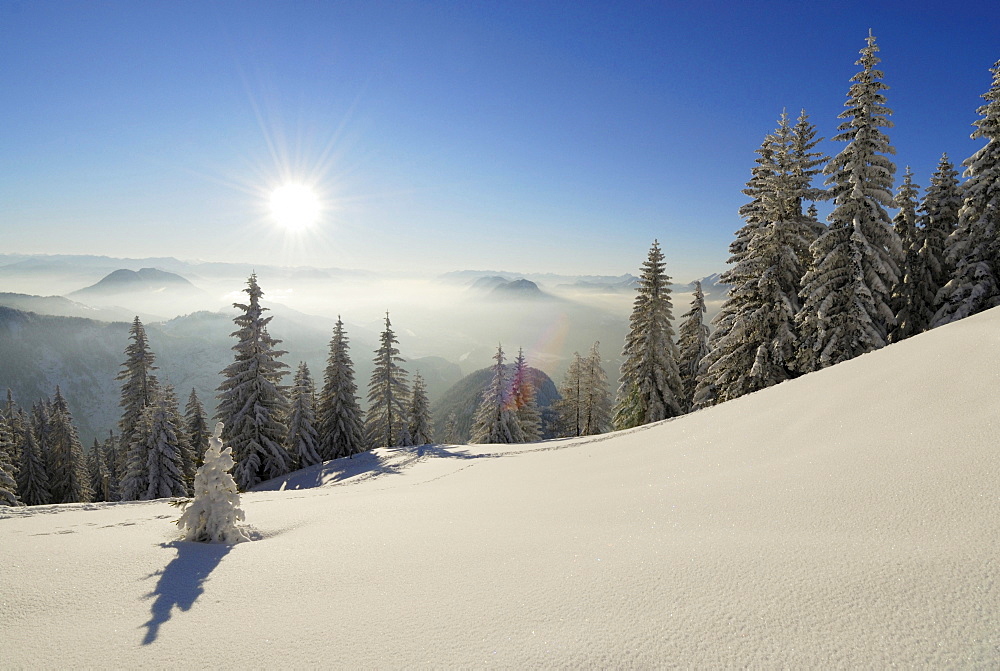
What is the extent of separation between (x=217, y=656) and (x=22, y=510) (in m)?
9.79

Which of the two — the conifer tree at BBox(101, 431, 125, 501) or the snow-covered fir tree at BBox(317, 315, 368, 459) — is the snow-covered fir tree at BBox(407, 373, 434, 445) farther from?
the conifer tree at BBox(101, 431, 125, 501)

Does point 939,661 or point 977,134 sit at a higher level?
point 977,134

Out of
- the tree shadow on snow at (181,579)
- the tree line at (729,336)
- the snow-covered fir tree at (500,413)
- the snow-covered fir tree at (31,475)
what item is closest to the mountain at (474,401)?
the snow-covered fir tree at (500,413)

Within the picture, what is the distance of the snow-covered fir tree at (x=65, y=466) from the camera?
35656 millimetres

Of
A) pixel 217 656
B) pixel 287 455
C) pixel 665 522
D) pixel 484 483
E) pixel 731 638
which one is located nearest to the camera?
pixel 731 638

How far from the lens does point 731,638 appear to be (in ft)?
7.23

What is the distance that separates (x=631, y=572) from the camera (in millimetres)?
3100

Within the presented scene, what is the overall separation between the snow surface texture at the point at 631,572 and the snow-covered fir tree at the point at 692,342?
24.6m

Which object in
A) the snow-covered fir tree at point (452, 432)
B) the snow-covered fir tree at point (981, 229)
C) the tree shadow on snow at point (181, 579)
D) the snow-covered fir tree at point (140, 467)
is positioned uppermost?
the snow-covered fir tree at point (981, 229)

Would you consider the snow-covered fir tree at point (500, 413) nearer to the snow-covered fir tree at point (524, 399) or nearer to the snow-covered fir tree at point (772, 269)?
the snow-covered fir tree at point (524, 399)

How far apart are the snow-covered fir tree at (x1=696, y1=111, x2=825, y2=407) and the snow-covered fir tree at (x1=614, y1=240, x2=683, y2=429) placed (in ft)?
15.6

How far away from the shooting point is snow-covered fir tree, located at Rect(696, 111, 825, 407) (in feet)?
63.0

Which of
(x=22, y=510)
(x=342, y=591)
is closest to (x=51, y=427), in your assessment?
(x=22, y=510)

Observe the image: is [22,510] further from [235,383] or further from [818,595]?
[235,383]
